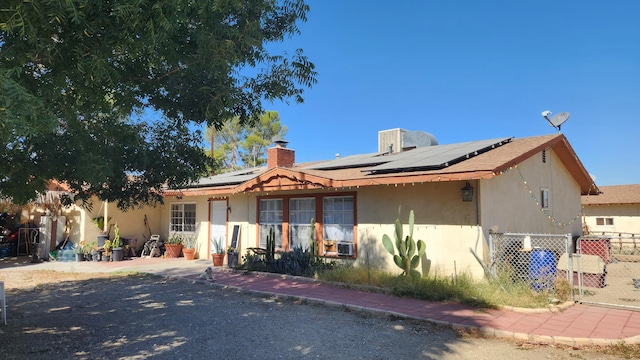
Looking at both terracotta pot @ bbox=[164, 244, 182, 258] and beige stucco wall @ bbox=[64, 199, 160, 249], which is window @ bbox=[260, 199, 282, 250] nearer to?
terracotta pot @ bbox=[164, 244, 182, 258]

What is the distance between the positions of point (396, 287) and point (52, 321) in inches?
256

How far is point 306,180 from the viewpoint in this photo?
37.1 ft

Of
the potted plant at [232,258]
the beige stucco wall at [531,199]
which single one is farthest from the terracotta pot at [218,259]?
the beige stucco wall at [531,199]

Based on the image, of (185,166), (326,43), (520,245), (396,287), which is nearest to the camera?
(185,166)

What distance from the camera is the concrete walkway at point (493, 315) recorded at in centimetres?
609

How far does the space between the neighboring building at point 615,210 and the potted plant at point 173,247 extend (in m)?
22.7

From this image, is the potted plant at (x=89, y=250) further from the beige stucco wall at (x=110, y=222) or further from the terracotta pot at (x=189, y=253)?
the terracotta pot at (x=189, y=253)

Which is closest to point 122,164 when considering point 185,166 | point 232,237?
point 185,166

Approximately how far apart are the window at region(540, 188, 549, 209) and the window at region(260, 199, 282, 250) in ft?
25.9

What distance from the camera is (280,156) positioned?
16391mm

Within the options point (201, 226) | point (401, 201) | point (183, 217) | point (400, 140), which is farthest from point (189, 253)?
point (401, 201)

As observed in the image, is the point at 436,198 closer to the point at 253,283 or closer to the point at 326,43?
the point at 253,283

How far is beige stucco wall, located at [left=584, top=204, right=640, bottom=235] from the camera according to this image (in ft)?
83.0

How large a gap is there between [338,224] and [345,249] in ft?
2.40
